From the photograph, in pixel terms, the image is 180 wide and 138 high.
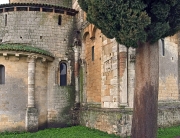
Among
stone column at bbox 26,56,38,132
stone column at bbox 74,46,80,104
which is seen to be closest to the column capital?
stone column at bbox 26,56,38,132

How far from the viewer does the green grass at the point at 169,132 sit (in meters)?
11.0

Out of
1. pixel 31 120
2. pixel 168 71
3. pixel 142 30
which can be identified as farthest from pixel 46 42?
pixel 142 30

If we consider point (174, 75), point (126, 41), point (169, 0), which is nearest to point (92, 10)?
point (126, 41)

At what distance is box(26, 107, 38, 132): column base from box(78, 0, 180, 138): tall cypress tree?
6659mm

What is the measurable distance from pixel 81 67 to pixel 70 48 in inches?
56.7

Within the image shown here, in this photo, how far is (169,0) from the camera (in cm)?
791

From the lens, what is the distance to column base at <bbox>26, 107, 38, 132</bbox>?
1342cm

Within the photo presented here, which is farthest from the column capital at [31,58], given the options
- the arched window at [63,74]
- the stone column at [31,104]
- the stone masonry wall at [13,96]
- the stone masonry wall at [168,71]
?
the stone masonry wall at [168,71]

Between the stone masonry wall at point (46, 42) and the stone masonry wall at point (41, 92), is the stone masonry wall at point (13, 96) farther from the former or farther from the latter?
the stone masonry wall at point (46, 42)

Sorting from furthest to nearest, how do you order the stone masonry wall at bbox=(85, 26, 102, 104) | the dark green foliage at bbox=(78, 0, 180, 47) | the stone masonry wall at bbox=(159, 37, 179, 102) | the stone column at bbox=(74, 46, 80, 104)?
the stone column at bbox=(74, 46, 80, 104)
the stone masonry wall at bbox=(85, 26, 102, 104)
the stone masonry wall at bbox=(159, 37, 179, 102)
the dark green foliage at bbox=(78, 0, 180, 47)

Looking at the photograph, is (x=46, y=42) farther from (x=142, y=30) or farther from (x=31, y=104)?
(x=142, y=30)

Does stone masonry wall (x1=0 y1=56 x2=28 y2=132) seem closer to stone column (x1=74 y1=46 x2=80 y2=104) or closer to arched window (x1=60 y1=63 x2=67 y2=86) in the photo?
arched window (x1=60 y1=63 x2=67 y2=86)

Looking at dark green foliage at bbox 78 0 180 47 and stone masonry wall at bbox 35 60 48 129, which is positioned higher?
dark green foliage at bbox 78 0 180 47

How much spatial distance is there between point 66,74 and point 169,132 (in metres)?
7.29
